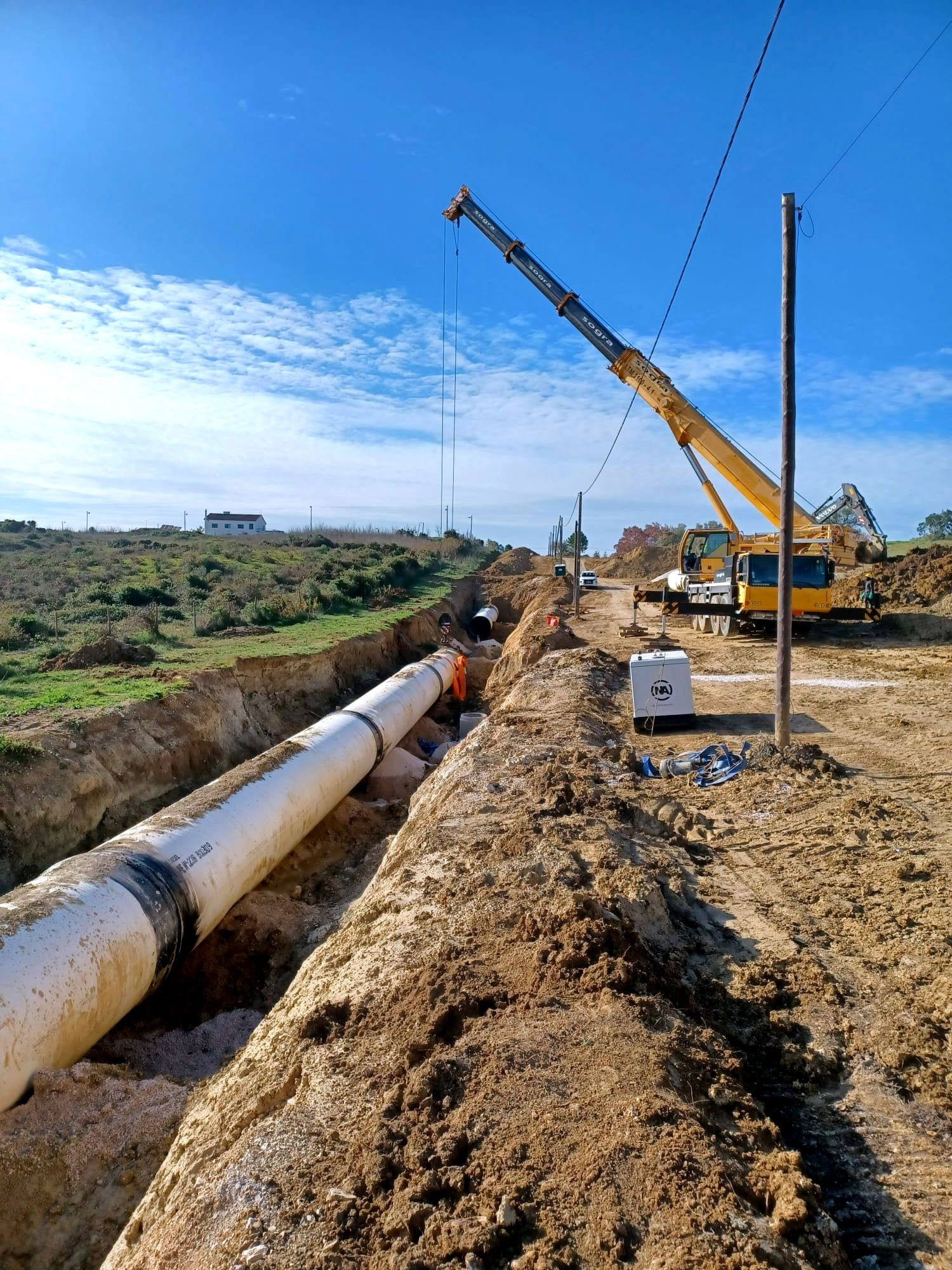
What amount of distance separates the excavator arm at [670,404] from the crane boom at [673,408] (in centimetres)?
1

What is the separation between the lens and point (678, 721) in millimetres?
9398

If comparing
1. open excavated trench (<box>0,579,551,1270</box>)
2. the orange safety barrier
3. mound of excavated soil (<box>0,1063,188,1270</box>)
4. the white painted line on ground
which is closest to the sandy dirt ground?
mound of excavated soil (<box>0,1063,188,1270</box>)

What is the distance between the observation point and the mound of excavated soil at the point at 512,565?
4878 centimetres

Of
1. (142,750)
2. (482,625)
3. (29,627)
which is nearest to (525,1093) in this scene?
(142,750)

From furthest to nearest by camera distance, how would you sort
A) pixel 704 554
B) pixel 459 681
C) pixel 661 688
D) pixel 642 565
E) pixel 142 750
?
pixel 642 565 < pixel 704 554 < pixel 459 681 < pixel 142 750 < pixel 661 688

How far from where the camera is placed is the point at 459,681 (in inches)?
683

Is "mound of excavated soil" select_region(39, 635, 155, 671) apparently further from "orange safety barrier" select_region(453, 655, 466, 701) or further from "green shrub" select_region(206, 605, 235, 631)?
"orange safety barrier" select_region(453, 655, 466, 701)

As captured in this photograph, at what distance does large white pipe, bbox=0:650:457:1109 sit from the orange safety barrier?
312 inches

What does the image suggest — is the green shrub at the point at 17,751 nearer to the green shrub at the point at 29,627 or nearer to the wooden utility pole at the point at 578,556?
the green shrub at the point at 29,627

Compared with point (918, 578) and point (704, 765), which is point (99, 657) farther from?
point (918, 578)

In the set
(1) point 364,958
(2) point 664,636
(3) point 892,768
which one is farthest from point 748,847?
(2) point 664,636

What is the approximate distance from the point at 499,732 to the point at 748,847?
3.80 m

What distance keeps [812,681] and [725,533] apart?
25.3 ft

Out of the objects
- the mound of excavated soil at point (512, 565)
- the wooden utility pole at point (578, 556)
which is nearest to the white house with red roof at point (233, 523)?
the mound of excavated soil at point (512, 565)
